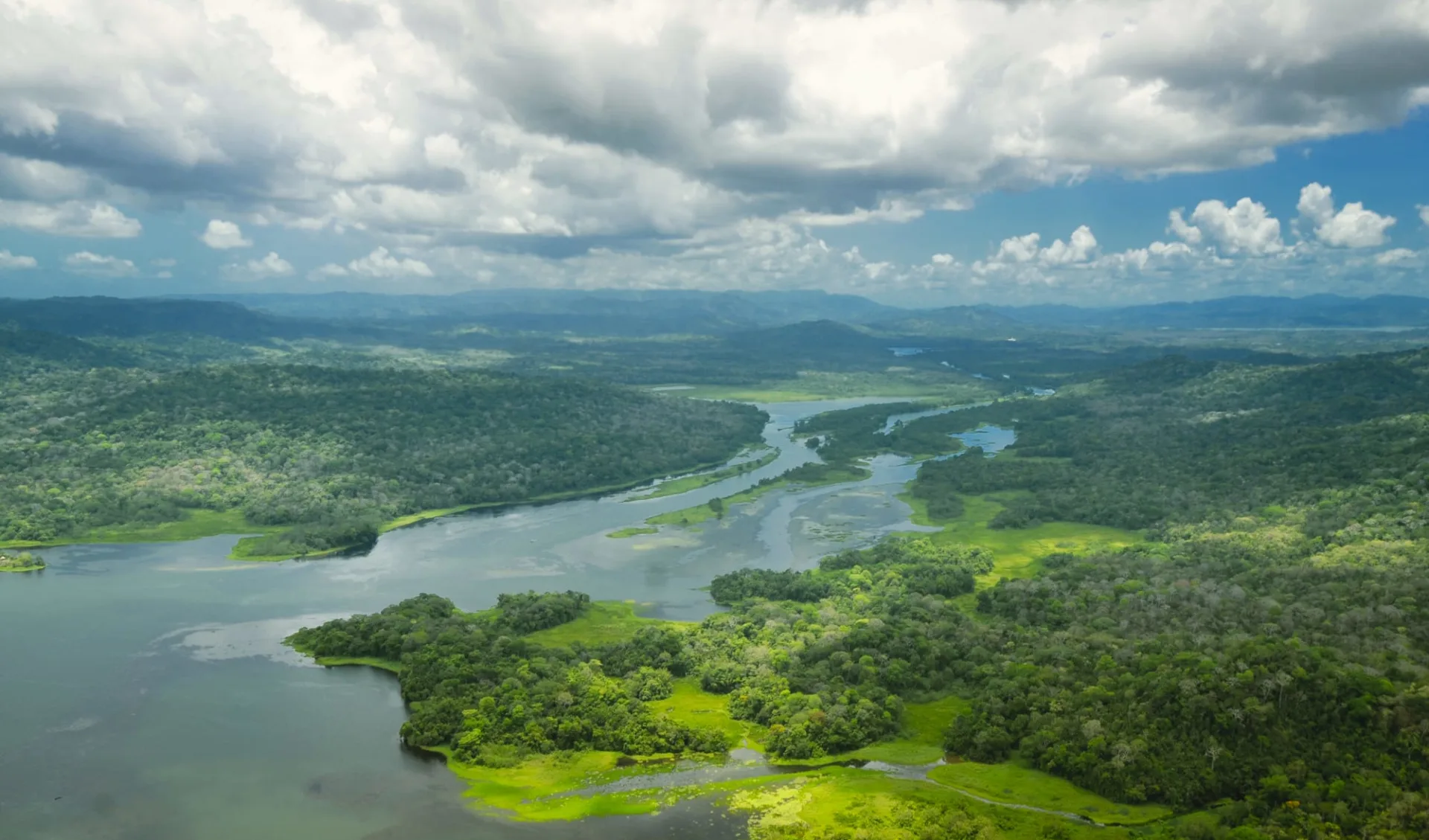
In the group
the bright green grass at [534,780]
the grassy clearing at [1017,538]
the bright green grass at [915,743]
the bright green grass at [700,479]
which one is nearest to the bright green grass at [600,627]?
the bright green grass at [534,780]

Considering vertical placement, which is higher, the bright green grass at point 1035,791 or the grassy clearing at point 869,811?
the grassy clearing at point 869,811

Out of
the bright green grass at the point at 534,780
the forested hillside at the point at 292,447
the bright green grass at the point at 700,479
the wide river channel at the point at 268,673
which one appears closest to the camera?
the wide river channel at the point at 268,673

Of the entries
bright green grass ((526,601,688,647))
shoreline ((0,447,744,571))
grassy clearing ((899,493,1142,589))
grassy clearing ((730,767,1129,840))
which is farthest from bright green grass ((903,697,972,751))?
shoreline ((0,447,744,571))

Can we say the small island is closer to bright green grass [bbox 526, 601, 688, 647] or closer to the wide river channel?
the wide river channel

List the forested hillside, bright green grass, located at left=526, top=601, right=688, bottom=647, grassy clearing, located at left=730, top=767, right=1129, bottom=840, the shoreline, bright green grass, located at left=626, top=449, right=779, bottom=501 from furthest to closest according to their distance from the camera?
bright green grass, located at left=626, top=449, right=779, bottom=501
the forested hillside
the shoreline
bright green grass, located at left=526, top=601, right=688, bottom=647
grassy clearing, located at left=730, top=767, right=1129, bottom=840

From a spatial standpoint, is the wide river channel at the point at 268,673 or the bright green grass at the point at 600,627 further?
the bright green grass at the point at 600,627

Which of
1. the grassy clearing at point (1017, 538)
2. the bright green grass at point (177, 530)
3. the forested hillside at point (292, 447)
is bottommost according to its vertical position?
the grassy clearing at point (1017, 538)

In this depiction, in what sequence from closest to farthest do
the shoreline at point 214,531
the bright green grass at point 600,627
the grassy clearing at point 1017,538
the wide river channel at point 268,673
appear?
the wide river channel at point 268,673
the bright green grass at point 600,627
the grassy clearing at point 1017,538
the shoreline at point 214,531

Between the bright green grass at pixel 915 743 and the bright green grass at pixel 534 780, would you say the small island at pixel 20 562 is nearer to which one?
the bright green grass at pixel 534 780
